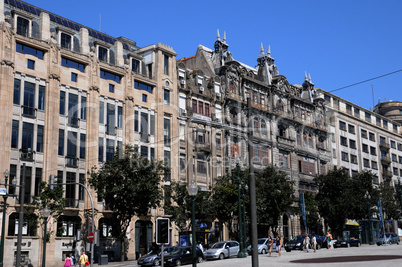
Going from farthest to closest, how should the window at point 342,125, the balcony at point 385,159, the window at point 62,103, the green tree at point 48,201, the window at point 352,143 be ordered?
the balcony at point 385,159 < the window at point 352,143 < the window at point 342,125 < the window at point 62,103 < the green tree at point 48,201

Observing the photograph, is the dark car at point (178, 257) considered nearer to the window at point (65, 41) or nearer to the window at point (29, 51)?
the window at point (29, 51)

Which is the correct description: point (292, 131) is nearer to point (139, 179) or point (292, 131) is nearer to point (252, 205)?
point (139, 179)

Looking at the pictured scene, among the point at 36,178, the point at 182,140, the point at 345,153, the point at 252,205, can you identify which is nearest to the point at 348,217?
the point at 345,153

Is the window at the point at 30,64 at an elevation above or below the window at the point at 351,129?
below

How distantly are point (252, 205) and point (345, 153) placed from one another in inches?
2826

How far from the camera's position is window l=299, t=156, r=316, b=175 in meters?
75.4

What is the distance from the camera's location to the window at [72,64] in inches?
1907

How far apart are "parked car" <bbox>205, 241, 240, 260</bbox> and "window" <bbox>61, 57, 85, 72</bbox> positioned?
21699 mm

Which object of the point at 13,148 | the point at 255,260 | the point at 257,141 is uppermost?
the point at 257,141

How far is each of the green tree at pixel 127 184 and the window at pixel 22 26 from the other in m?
14.1

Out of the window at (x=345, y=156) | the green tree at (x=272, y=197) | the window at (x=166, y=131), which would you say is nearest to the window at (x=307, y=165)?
the window at (x=345, y=156)

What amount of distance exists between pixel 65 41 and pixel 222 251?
25.0 metres

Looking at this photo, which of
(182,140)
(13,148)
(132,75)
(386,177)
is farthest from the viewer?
(386,177)

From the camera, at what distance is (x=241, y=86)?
67.8 metres
